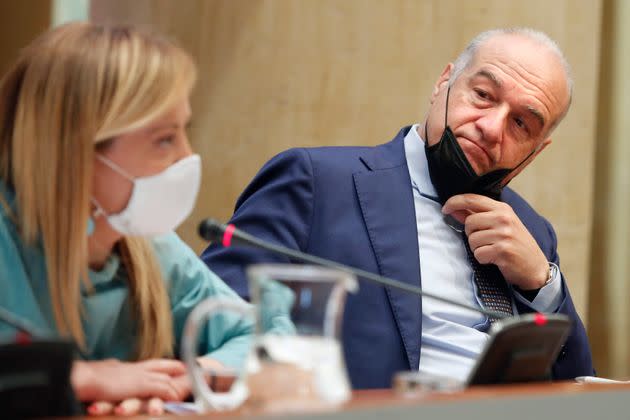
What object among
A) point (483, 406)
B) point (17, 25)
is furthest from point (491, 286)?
point (17, 25)

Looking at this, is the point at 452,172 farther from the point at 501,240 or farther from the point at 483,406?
the point at 483,406

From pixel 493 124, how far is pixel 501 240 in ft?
1.02

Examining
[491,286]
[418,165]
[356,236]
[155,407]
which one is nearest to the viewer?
[155,407]

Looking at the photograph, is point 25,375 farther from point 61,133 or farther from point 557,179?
point 557,179

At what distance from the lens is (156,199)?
160 centimetres

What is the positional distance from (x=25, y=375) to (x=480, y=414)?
0.49 meters

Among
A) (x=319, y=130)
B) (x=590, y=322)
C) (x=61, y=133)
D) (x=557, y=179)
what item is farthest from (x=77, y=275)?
(x=590, y=322)

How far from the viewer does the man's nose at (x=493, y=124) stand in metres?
2.62

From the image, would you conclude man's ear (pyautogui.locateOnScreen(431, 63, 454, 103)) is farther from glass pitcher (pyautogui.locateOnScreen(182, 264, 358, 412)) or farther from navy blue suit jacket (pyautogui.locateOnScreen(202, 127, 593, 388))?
glass pitcher (pyautogui.locateOnScreen(182, 264, 358, 412))

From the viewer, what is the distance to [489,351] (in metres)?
1.38

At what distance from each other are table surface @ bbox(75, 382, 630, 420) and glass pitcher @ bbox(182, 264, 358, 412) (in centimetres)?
4

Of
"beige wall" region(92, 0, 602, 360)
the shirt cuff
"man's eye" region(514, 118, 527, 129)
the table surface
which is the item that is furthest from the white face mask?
"beige wall" region(92, 0, 602, 360)

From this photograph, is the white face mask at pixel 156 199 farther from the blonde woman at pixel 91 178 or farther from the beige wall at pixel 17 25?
the beige wall at pixel 17 25

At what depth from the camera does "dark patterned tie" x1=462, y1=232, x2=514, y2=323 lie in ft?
8.32
